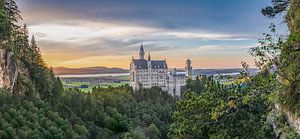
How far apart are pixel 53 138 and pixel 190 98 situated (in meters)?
22.9

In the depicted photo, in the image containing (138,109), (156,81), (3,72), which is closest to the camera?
(3,72)

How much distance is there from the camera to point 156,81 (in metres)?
155

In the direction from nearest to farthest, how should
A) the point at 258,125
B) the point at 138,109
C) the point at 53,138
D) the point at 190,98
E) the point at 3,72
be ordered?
the point at 258,125 → the point at 190,98 → the point at 53,138 → the point at 3,72 → the point at 138,109

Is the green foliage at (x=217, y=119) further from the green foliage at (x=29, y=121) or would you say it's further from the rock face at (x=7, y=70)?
the rock face at (x=7, y=70)

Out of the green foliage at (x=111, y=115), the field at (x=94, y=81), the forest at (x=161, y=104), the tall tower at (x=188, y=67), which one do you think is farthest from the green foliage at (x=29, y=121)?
the tall tower at (x=188, y=67)

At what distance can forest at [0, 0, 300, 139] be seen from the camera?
41.4ft

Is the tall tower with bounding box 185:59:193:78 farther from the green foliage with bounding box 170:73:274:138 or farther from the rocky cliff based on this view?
the green foliage with bounding box 170:73:274:138

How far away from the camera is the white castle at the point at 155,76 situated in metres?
152

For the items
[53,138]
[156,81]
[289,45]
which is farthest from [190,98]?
[156,81]

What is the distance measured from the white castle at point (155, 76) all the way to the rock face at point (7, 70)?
9390 centimetres

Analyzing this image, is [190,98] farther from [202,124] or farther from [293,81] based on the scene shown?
[293,81]

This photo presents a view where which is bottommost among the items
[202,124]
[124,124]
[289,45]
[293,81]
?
[124,124]

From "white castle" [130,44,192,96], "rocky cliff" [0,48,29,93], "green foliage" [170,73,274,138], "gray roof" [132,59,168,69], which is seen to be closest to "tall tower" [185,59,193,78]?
"white castle" [130,44,192,96]

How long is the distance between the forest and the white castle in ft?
148
